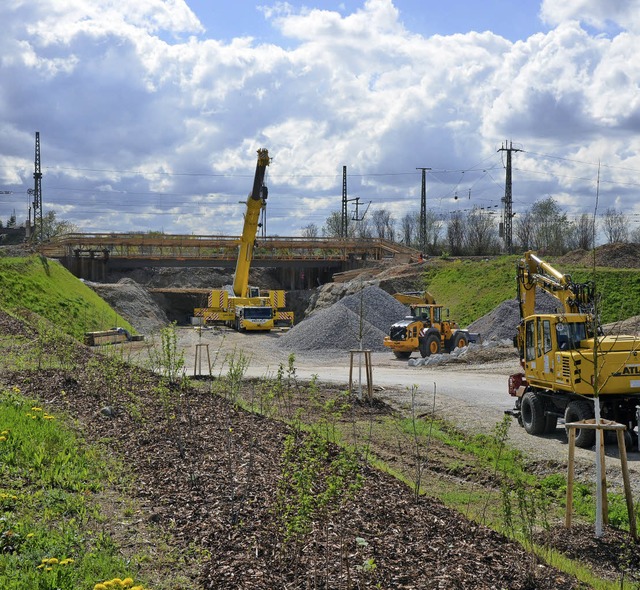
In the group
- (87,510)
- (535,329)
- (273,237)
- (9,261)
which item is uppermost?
(273,237)

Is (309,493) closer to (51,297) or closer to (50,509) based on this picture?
(50,509)

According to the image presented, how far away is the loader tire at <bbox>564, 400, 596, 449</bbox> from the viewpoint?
13.1 metres

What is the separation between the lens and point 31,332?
957 inches

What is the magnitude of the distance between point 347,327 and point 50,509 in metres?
27.3

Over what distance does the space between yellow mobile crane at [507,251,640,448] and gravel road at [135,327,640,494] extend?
518 millimetres

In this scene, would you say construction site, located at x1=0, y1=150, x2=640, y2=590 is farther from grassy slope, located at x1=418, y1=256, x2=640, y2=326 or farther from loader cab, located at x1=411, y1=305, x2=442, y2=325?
grassy slope, located at x1=418, y1=256, x2=640, y2=326

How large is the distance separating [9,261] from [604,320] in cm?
2760

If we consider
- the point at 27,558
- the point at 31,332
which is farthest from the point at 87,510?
the point at 31,332

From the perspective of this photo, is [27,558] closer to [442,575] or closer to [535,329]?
[442,575]

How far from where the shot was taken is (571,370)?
13414 mm

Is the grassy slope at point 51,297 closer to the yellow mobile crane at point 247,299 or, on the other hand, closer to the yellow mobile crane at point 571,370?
the yellow mobile crane at point 247,299

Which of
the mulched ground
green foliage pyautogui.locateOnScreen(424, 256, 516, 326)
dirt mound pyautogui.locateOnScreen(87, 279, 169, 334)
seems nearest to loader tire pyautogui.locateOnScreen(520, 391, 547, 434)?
the mulched ground

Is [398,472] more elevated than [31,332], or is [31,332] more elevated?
[31,332]

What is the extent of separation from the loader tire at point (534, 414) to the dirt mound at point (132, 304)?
31.7 metres
